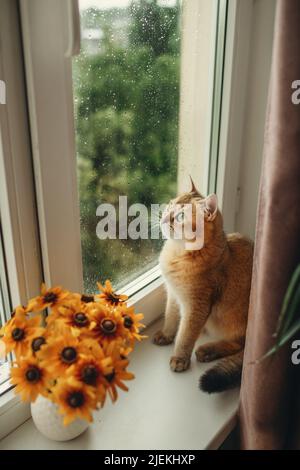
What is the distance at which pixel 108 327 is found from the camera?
0.71 m

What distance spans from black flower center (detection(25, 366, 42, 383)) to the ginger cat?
41cm

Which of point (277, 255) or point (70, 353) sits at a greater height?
point (277, 255)

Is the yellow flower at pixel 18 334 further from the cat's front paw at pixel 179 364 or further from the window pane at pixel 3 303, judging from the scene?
the cat's front paw at pixel 179 364

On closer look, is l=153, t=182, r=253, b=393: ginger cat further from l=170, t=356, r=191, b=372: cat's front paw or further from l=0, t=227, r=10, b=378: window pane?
l=0, t=227, r=10, b=378: window pane

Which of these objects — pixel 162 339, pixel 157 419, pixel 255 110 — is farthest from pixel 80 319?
pixel 255 110

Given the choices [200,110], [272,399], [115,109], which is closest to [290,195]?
[272,399]

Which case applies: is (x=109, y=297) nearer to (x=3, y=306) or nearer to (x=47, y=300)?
(x=47, y=300)

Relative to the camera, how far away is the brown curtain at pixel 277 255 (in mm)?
626

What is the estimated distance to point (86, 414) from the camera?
0.63m

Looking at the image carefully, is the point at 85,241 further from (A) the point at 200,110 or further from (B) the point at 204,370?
(A) the point at 200,110

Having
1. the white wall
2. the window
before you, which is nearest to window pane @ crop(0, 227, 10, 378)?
the window

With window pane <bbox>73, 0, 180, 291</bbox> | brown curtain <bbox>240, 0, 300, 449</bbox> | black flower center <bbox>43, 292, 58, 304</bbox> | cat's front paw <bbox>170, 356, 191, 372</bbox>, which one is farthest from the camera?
cat's front paw <bbox>170, 356, 191, 372</bbox>

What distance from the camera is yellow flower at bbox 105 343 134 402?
2.20 feet

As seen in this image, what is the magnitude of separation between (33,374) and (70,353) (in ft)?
0.22
